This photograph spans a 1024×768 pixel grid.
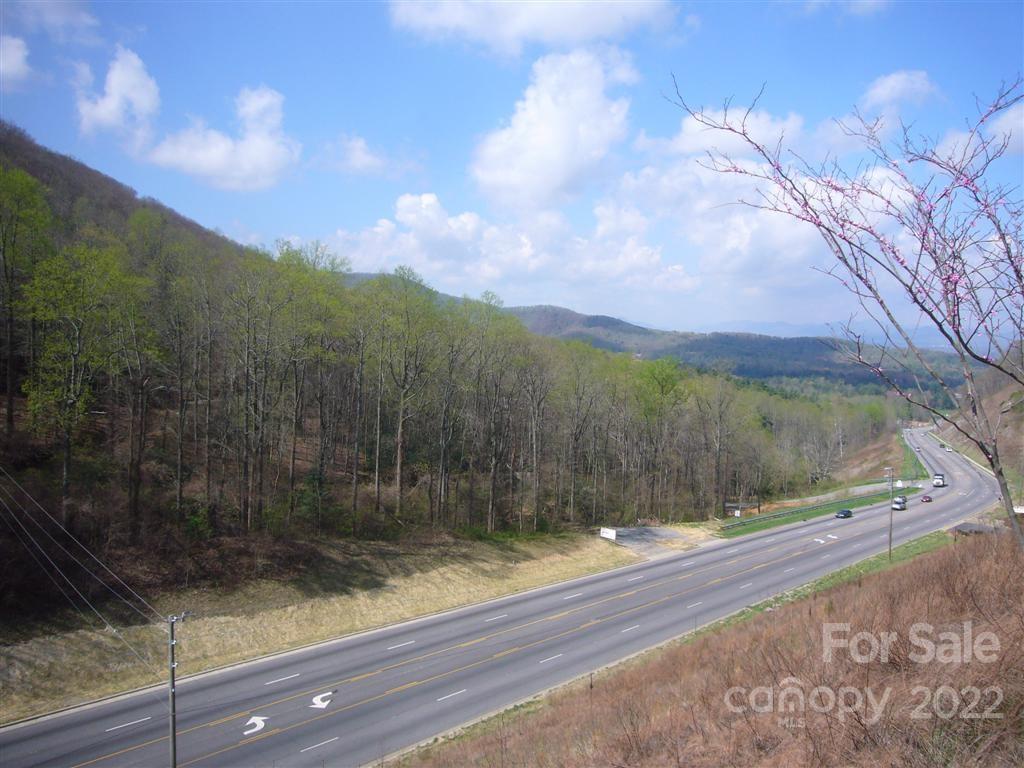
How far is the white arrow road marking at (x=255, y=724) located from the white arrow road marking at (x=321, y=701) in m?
1.40

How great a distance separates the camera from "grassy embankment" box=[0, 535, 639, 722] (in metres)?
18.6

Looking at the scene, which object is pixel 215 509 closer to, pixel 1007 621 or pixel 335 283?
pixel 335 283

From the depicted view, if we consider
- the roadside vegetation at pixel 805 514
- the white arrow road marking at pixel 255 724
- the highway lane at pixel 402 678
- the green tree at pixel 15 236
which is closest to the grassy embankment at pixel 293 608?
the highway lane at pixel 402 678

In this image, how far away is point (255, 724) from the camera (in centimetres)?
1661

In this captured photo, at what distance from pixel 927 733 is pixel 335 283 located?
3514 centimetres

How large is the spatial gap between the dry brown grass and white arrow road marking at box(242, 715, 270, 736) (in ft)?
16.7

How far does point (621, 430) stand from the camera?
53.6 meters

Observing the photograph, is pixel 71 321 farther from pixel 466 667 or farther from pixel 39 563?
pixel 466 667

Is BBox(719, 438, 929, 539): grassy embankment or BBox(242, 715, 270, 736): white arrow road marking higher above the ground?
BBox(242, 715, 270, 736): white arrow road marking

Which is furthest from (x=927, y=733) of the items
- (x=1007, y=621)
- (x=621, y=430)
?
(x=621, y=430)

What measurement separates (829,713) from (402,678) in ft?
54.8

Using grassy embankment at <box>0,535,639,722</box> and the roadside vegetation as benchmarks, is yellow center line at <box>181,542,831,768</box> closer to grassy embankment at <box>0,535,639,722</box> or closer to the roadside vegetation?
grassy embankment at <box>0,535,639,722</box>

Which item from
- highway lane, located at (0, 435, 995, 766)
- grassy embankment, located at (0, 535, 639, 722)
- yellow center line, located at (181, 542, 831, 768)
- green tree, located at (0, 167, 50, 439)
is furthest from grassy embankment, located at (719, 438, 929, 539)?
green tree, located at (0, 167, 50, 439)

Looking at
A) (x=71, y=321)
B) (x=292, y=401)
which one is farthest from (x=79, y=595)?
(x=292, y=401)
